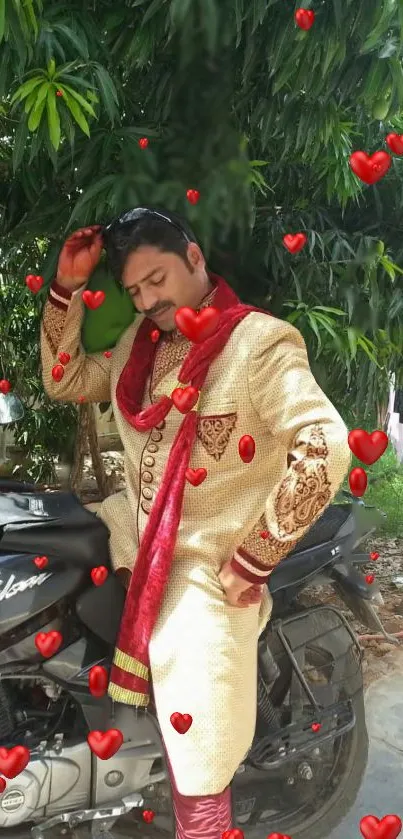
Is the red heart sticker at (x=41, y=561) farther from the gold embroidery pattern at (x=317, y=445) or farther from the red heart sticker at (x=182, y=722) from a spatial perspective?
the gold embroidery pattern at (x=317, y=445)

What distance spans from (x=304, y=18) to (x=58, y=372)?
386mm

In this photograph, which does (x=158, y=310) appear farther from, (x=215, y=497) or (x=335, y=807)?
(x=335, y=807)

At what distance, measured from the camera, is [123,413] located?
73 cm

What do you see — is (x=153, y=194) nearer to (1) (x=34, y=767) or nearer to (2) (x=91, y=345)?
(2) (x=91, y=345)

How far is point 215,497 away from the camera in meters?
0.71

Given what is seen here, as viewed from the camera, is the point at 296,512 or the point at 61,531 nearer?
the point at 296,512

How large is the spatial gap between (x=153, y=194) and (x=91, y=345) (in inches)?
7.0

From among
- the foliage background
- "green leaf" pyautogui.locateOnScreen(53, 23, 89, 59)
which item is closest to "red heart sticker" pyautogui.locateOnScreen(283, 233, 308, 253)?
the foliage background

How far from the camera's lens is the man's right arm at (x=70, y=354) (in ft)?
2.35

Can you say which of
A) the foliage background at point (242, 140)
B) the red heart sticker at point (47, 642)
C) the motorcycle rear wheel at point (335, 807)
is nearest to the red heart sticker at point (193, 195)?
the foliage background at point (242, 140)

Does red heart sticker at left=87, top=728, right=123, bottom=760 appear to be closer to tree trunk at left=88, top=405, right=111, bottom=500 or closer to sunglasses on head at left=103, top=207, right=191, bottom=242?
tree trunk at left=88, top=405, right=111, bottom=500

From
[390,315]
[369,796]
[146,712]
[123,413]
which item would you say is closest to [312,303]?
[390,315]

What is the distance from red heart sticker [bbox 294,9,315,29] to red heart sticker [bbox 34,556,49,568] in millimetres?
542

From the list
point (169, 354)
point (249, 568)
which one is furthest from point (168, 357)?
point (249, 568)
